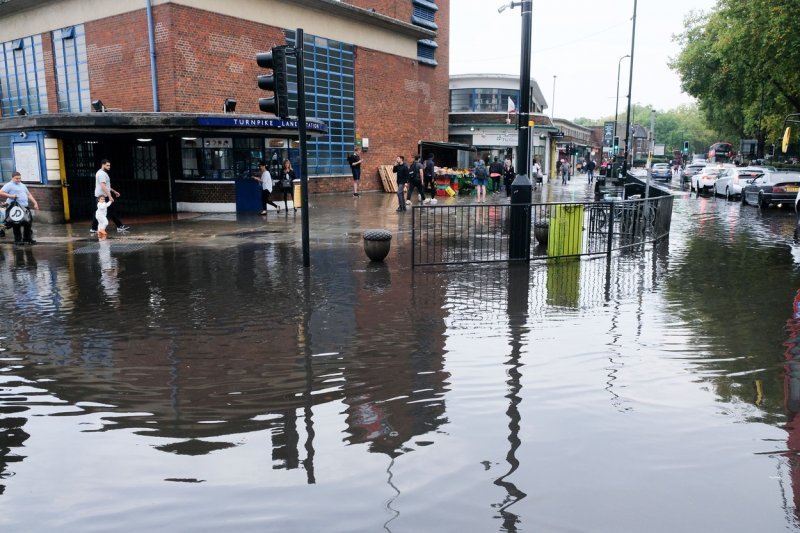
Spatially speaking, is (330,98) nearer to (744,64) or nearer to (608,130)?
(608,130)

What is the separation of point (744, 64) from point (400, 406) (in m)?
41.5

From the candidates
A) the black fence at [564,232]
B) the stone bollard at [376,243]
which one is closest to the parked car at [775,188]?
the black fence at [564,232]

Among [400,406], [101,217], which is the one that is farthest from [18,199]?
[400,406]

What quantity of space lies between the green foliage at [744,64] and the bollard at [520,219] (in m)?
22.6

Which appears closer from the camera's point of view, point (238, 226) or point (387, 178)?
point (238, 226)

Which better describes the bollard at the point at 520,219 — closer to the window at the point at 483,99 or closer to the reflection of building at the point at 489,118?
the reflection of building at the point at 489,118

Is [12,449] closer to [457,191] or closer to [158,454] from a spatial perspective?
[158,454]

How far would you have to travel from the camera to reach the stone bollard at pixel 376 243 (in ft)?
36.8

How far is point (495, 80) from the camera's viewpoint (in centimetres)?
5338

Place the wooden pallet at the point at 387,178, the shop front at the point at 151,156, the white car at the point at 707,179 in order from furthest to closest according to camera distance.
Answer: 1. the white car at the point at 707,179
2. the wooden pallet at the point at 387,178
3. the shop front at the point at 151,156

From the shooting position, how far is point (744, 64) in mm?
38344

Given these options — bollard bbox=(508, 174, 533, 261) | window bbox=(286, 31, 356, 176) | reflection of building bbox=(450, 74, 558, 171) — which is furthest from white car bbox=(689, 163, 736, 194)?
bollard bbox=(508, 174, 533, 261)

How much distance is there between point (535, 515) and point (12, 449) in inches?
134

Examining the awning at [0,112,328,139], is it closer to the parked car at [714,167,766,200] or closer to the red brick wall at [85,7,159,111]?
the red brick wall at [85,7,159,111]
